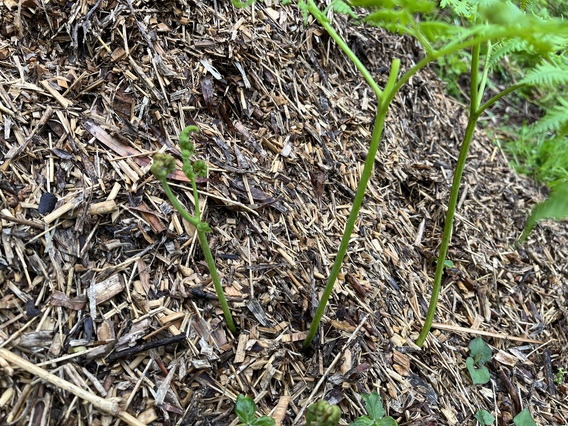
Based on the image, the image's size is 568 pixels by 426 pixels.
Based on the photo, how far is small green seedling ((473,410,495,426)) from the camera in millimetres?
1680

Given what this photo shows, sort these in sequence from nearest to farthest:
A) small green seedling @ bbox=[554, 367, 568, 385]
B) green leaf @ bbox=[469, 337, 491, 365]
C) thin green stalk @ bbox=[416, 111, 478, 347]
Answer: thin green stalk @ bbox=[416, 111, 478, 347]
green leaf @ bbox=[469, 337, 491, 365]
small green seedling @ bbox=[554, 367, 568, 385]

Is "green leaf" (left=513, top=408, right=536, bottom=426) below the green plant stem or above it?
below

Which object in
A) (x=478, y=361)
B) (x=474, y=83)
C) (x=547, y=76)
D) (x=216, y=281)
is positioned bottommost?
(x=478, y=361)

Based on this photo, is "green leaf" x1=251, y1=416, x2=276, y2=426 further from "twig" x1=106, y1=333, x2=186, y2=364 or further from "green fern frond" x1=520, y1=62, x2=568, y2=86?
"green fern frond" x1=520, y1=62, x2=568, y2=86

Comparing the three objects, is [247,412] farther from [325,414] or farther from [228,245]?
[228,245]

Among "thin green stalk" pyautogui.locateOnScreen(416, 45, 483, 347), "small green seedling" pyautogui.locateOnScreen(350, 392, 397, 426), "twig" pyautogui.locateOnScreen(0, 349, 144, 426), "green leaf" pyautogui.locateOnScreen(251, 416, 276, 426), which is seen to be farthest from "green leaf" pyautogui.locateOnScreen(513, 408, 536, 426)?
"twig" pyautogui.locateOnScreen(0, 349, 144, 426)

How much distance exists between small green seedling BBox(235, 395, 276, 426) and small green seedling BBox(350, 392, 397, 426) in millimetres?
299

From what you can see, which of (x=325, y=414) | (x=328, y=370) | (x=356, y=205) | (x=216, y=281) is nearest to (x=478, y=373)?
(x=328, y=370)

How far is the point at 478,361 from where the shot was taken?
1.83m

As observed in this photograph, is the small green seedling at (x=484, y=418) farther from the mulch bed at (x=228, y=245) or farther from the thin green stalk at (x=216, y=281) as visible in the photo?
the thin green stalk at (x=216, y=281)

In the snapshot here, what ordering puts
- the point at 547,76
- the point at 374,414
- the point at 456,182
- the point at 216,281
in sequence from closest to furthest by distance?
the point at 547,76 → the point at 216,281 → the point at 374,414 → the point at 456,182

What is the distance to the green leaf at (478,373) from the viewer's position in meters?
1.77

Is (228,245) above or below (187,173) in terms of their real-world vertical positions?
below

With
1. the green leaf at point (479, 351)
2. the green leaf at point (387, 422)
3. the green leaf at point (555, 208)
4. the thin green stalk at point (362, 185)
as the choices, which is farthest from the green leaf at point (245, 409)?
the green leaf at point (479, 351)
